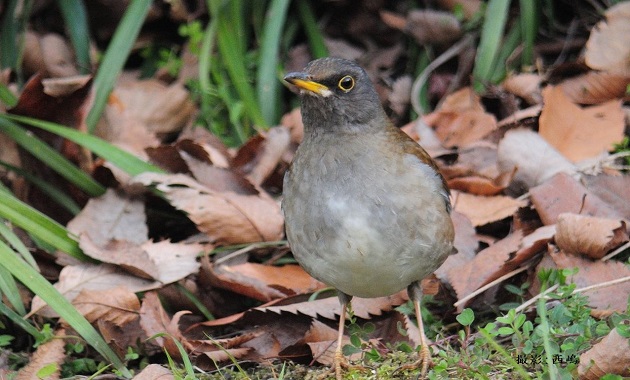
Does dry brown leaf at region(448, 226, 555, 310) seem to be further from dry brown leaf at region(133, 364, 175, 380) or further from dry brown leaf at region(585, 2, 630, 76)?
dry brown leaf at region(585, 2, 630, 76)

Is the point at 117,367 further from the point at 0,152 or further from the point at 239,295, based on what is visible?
the point at 0,152

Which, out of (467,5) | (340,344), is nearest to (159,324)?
(340,344)

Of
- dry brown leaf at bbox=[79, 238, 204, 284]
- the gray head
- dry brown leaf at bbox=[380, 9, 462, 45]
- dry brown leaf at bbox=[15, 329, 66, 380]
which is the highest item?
the gray head

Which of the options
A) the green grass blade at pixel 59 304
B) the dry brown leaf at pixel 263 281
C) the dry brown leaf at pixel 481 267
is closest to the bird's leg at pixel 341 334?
the dry brown leaf at pixel 263 281

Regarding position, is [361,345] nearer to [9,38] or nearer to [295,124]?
[295,124]

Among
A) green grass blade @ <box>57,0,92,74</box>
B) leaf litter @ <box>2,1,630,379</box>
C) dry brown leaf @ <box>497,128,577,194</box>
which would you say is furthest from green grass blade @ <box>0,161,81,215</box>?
dry brown leaf @ <box>497,128,577,194</box>

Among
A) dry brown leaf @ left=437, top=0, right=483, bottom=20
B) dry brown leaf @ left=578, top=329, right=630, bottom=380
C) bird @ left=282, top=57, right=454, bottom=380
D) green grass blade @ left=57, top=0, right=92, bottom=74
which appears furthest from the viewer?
dry brown leaf @ left=437, top=0, right=483, bottom=20

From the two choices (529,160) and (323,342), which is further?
(529,160)

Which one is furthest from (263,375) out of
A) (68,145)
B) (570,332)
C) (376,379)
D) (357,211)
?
(68,145)
